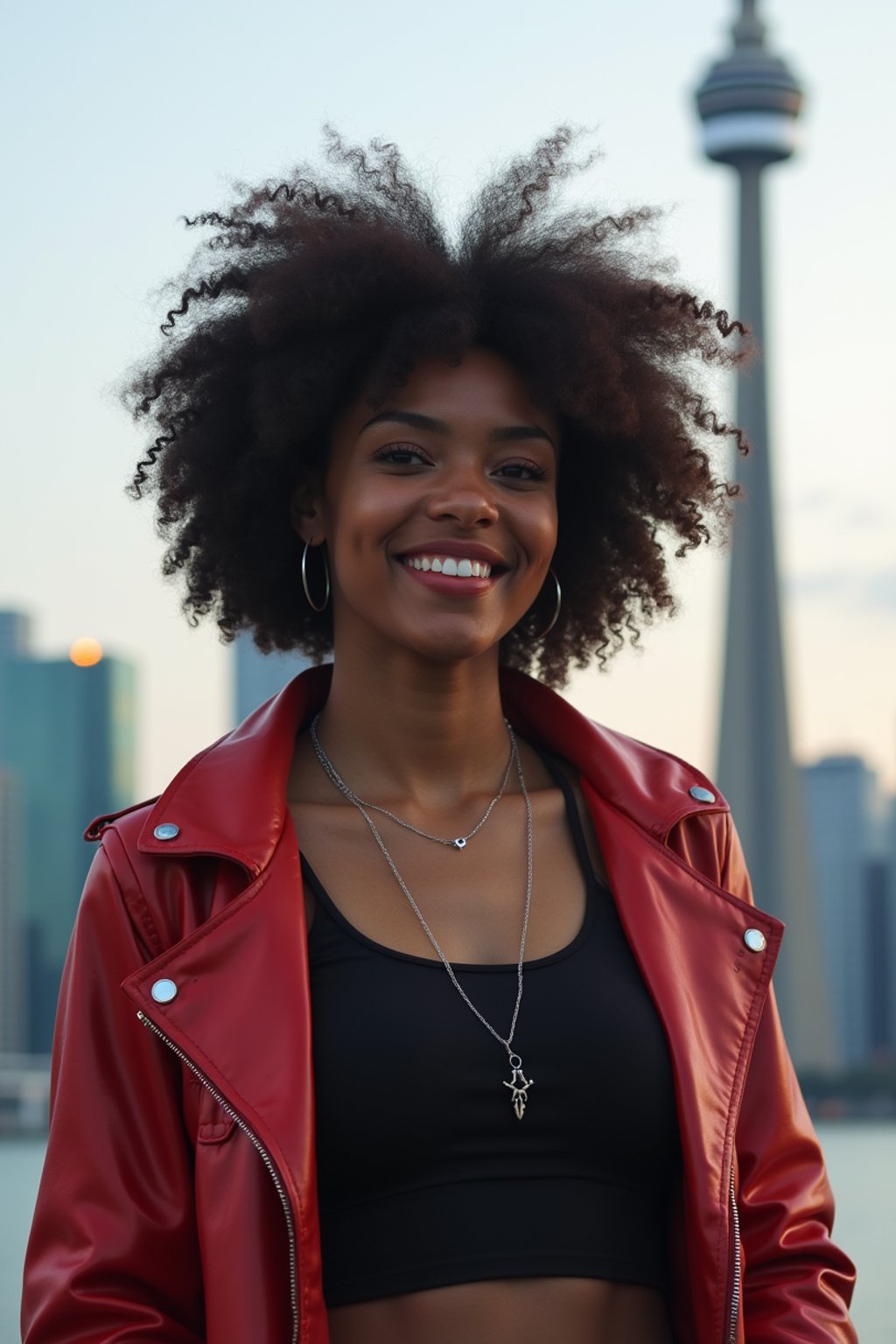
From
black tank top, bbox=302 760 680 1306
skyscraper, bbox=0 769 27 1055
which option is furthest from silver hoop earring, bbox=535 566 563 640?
skyscraper, bbox=0 769 27 1055

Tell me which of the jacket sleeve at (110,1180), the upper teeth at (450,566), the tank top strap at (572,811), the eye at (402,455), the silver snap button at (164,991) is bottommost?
the jacket sleeve at (110,1180)

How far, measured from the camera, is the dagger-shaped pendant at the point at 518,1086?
120 inches

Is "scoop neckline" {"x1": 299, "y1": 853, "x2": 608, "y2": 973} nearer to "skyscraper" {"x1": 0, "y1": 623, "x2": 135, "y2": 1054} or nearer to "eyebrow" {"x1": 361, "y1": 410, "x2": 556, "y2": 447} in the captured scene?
"eyebrow" {"x1": 361, "y1": 410, "x2": 556, "y2": 447}

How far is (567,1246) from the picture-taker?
3059 mm

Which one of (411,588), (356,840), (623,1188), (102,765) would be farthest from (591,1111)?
(102,765)

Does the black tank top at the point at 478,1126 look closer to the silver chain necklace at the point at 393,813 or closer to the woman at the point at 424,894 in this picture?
the woman at the point at 424,894

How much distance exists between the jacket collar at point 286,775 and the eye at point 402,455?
46 centimetres

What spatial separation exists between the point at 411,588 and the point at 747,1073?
2.96ft

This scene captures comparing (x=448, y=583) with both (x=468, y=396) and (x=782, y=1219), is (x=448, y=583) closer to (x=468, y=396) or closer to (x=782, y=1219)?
(x=468, y=396)

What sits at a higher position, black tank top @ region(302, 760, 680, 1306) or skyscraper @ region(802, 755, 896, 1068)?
black tank top @ region(302, 760, 680, 1306)

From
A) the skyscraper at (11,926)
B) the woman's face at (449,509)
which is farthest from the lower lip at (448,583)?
the skyscraper at (11,926)

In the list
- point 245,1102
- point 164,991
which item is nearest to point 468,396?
point 164,991

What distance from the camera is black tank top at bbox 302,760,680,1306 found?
301 cm

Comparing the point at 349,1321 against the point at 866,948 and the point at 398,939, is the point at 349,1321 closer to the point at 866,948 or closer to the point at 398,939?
the point at 398,939
